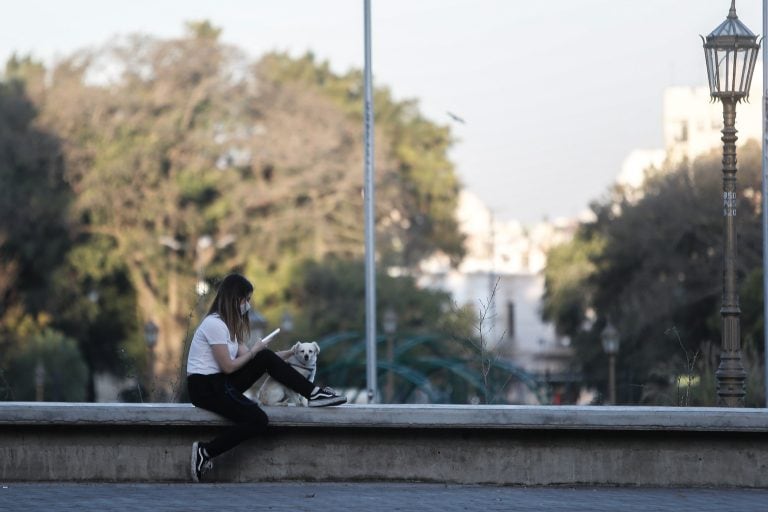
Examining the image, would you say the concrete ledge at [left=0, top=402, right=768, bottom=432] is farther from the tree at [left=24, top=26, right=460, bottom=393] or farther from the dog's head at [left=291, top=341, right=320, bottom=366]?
the tree at [left=24, top=26, right=460, bottom=393]

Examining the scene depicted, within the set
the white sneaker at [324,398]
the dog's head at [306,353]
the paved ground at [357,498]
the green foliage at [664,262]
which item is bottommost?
the paved ground at [357,498]

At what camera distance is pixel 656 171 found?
5578 cm

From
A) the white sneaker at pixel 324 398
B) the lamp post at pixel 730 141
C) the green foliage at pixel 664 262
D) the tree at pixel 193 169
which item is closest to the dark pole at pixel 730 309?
the lamp post at pixel 730 141

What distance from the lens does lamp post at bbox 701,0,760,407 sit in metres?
16.2

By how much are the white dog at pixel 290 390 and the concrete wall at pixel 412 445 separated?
335 millimetres

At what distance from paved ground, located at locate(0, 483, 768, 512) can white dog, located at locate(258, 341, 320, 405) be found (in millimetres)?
655

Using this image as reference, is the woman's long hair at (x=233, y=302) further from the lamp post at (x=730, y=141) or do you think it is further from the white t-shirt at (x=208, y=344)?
the lamp post at (x=730, y=141)

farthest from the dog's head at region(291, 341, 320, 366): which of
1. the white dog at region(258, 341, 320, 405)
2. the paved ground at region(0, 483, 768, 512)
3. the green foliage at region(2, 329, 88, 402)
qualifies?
the green foliage at region(2, 329, 88, 402)

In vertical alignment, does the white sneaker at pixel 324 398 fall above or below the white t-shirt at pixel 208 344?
below

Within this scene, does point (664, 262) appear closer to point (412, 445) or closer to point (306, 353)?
point (306, 353)

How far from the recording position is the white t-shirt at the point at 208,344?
12.2 meters

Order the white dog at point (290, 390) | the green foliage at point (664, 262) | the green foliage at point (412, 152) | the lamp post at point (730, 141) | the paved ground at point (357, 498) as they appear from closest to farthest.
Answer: the paved ground at point (357, 498) < the white dog at point (290, 390) < the lamp post at point (730, 141) < the green foliage at point (664, 262) < the green foliage at point (412, 152)

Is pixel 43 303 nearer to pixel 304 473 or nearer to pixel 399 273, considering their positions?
pixel 399 273

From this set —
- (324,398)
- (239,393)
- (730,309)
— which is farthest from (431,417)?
(730,309)
